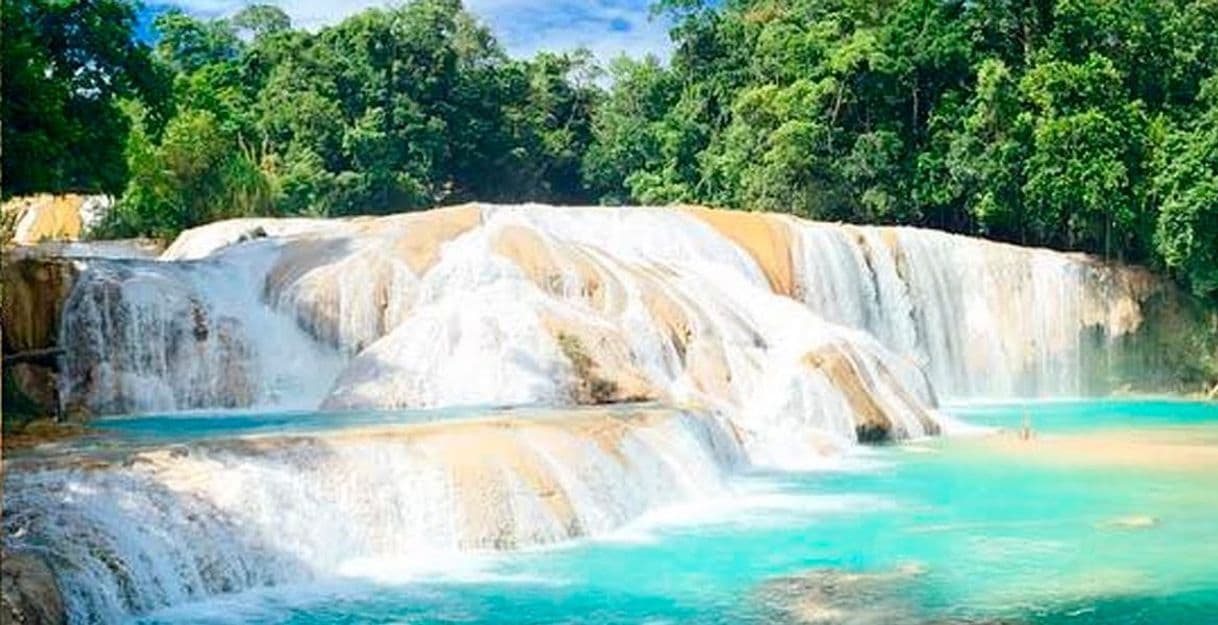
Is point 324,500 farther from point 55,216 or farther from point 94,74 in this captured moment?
point 55,216

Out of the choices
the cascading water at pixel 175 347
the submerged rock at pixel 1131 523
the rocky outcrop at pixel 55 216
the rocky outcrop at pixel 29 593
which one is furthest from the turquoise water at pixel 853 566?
the rocky outcrop at pixel 55 216

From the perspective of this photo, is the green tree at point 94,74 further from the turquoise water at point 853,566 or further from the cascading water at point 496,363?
the turquoise water at point 853,566

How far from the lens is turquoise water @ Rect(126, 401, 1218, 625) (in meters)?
8.70

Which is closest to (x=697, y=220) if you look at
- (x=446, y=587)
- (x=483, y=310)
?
(x=483, y=310)

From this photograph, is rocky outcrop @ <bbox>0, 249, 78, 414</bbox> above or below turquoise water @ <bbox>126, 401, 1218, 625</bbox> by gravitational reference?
above

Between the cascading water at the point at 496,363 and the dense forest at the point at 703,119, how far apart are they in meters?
2.35

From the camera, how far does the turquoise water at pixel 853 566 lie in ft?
28.5

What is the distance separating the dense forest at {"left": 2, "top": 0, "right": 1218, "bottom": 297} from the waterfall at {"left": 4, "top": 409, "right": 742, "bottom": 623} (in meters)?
5.35

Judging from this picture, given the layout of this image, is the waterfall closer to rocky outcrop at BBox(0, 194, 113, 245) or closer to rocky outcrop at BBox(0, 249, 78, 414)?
rocky outcrop at BBox(0, 249, 78, 414)

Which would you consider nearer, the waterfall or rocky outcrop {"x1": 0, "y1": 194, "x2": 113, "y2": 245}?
the waterfall

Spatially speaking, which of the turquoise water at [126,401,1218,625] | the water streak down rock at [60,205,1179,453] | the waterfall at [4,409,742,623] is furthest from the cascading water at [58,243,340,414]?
the turquoise water at [126,401,1218,625]

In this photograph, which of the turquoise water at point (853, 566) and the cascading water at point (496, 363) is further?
the cascading water at point (496, 363)

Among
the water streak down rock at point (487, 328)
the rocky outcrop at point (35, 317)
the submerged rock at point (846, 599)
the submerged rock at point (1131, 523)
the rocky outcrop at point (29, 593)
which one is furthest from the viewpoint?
the water streak down rock at point (487, 328)

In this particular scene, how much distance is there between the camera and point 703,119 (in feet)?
131
